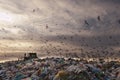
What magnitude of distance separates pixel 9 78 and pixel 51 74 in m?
3.54

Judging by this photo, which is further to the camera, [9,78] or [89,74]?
[9,78]

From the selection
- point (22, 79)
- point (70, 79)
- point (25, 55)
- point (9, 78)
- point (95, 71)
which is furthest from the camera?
point (25, 55)

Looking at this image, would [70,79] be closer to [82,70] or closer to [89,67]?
[82,70]

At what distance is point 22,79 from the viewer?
582 inches

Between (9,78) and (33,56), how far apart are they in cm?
2304

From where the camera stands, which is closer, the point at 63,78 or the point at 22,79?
the point at 63,78

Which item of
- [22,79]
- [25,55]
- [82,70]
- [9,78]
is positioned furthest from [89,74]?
[25,55]

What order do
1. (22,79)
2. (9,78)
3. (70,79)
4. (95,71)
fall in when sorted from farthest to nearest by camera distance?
(9,78), (22,79), (95,71), (70,79)

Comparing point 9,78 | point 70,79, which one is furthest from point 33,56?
point 70,79

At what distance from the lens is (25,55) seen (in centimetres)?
3888

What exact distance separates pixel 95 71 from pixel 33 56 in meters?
27.1

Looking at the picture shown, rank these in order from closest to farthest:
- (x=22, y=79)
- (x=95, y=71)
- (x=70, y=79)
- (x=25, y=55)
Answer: (x=70, y=79), (x=95, y=71), (x=22, y=79), (x=25, y=55)

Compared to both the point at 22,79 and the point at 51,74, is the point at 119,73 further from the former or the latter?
the point at 22,79

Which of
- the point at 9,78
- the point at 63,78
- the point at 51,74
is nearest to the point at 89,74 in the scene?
the point at 63,78
